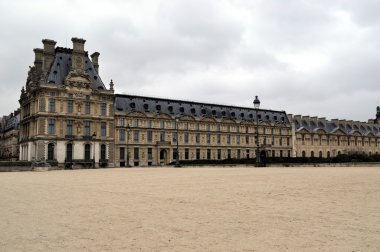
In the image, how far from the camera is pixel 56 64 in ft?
223

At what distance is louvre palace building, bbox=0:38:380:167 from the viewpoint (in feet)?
214

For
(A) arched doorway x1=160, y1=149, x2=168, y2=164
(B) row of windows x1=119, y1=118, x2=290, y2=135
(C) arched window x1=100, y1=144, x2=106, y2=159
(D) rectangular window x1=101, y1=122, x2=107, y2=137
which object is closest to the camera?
(C) arched window x1=100, y1=144, x2=106, y2=159

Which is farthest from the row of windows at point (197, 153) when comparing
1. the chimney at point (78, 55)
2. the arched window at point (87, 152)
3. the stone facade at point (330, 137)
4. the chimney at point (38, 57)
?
the chimney at point (38, 57)

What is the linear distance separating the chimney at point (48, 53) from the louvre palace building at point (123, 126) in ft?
0.60

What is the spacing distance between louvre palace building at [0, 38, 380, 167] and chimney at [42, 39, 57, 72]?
0.60 ft

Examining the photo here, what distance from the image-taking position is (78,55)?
69500mm

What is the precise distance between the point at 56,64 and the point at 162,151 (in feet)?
92.7

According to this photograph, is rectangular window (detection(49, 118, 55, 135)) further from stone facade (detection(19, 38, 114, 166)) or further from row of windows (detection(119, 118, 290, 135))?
row of windows (detection(119, 118, 290, 135))

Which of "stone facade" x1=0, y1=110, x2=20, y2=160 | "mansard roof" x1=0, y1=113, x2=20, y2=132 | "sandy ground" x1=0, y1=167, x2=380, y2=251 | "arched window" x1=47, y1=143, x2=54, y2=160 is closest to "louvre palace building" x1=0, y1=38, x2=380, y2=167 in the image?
"arched window" x1=47, y1=143, x2=54, y2=160

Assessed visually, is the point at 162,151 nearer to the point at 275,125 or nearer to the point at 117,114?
the point at 117,114

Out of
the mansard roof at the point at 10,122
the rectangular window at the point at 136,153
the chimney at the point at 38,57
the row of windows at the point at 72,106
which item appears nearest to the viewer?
the row of windows at the point at 72,106

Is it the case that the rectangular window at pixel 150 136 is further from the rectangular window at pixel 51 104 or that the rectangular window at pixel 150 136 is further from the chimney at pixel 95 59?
the rectangular window at pixel 51 104

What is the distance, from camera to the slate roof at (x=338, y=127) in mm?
107938

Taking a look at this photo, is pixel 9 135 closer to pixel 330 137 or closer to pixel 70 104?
pixel 70 104
